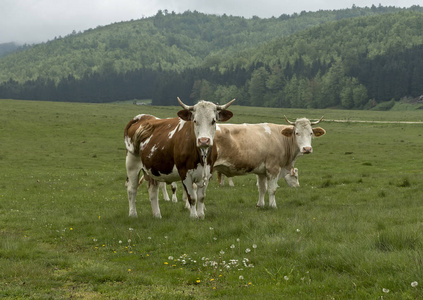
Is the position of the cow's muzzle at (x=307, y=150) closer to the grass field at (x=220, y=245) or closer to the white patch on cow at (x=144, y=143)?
the grass field at (x=220, y=245)

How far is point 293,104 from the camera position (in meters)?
167

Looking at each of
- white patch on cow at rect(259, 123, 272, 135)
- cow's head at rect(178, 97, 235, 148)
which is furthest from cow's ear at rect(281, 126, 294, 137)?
cow's head at rect(178, 97, 235, 148)

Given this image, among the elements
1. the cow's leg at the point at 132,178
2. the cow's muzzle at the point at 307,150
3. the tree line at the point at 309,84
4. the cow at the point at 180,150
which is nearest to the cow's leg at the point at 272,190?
the cow's muzzle at the point at 307,150

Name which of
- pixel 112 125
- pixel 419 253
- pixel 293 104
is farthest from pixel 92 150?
pixel 293 104

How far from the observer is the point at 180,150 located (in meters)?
11.6

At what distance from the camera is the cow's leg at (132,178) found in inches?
513

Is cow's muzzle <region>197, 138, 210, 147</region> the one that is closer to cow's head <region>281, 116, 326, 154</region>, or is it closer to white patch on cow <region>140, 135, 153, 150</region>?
white patch on cow <region>140, 135, 153, 150</region>

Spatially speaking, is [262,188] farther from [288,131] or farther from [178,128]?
[178,128]

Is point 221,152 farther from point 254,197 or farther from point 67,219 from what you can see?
point 67,219

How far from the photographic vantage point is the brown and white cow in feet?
47.8

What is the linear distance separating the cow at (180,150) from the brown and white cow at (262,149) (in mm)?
2131

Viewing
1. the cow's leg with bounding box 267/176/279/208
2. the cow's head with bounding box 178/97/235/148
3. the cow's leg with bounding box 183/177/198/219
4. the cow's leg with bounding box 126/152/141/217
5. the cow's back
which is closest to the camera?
the cow's head with bounding box 178/97/235/148

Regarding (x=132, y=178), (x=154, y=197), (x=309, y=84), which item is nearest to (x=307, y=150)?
(x=154, y=197)

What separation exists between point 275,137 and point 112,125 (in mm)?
47180
